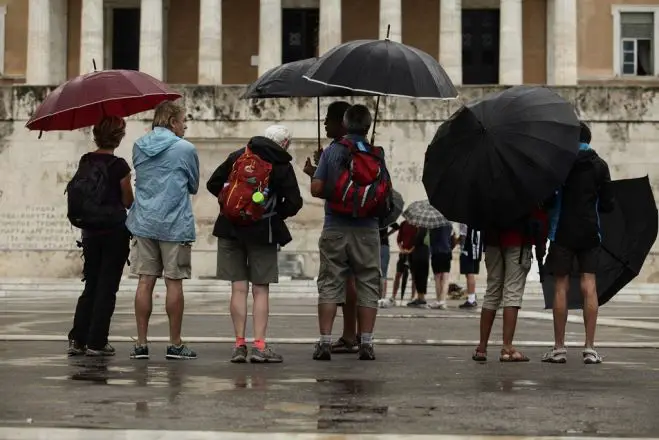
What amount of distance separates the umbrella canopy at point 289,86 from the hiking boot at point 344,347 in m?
1.97

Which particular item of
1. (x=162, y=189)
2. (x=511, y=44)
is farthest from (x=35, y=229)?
(x=162, y=189)

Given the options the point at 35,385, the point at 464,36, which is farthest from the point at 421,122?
the point at 35,385

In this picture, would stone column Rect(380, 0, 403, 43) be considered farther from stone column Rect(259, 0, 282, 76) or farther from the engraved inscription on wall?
the engraved inscription on wall

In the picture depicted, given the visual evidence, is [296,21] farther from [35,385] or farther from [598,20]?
[35,385]

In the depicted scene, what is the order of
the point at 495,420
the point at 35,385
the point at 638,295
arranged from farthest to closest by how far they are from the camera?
the point at 638,295 → the point at 35,385 → the point at 495,420

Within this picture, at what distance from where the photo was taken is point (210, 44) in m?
45.2

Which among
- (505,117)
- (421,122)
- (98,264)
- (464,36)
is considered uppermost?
(464,36)

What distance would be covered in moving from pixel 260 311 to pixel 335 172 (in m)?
1.17

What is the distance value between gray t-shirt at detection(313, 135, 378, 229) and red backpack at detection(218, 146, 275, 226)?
0.47m

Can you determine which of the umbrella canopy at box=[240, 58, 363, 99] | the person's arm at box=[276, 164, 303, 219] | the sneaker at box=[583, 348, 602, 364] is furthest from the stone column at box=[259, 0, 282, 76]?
the sneaker at box=[583, 348, 602, 364]

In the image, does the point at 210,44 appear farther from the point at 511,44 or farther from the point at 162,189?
the point at 162,189

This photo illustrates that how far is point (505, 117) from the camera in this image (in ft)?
38.7

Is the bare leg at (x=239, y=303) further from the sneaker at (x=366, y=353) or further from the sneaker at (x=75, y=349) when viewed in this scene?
the sneaker at (x=75, y=349)

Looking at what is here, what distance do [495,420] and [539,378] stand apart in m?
2.51
